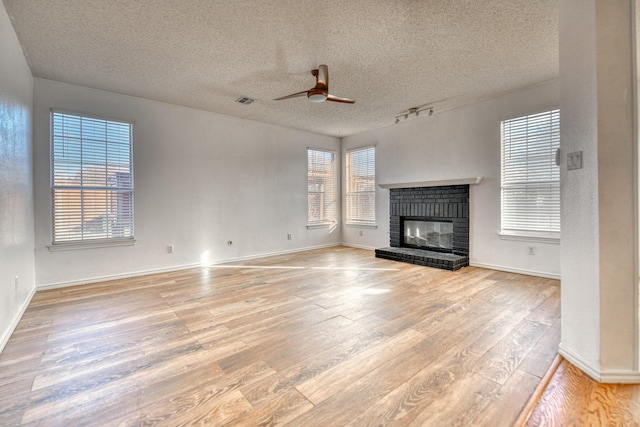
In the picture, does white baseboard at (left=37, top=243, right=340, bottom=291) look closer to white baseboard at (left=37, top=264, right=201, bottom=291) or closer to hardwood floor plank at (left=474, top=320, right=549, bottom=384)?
white baseboard at (left=37, top=264, right=201, bottom=291)

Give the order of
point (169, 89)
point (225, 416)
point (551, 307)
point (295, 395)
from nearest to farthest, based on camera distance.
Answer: point (225, 416) < point (295, 395) < point (551, 307) < point (169, 89)

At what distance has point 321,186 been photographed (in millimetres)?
6957

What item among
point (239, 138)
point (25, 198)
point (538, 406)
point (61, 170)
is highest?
point (239, 138)

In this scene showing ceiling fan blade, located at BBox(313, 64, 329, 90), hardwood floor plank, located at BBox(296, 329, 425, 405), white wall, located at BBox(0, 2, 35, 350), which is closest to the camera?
hardwood floor plank, located at BBox(296, 329, 425, 405)

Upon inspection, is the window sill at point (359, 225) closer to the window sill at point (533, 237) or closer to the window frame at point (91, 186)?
the window sill at point (533, 237)

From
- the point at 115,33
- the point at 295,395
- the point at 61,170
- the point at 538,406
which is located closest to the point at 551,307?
the point at 538,406

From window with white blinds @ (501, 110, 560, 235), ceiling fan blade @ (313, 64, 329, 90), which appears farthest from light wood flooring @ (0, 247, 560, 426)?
ceiling fan blade @ (313, 64, 329, 90)

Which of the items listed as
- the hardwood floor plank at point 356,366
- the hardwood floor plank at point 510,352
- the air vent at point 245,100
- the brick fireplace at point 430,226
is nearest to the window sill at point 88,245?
the air vent at point 245,100

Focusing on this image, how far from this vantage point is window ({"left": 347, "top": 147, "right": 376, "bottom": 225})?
21.7ft

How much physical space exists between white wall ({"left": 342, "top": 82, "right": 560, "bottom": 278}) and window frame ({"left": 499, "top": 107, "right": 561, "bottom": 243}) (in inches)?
3.2

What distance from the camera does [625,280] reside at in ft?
5.65

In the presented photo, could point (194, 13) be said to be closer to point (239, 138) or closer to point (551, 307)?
point (239, 138)

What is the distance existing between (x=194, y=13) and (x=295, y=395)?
3.02 metres

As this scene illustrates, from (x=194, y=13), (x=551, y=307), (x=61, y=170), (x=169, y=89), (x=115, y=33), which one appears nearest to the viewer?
(x=194, y=13)
